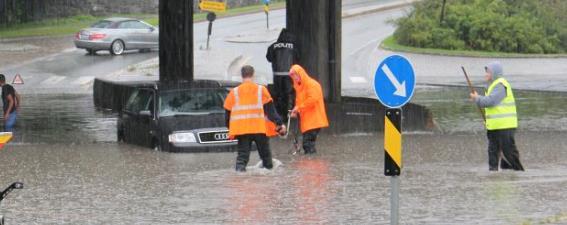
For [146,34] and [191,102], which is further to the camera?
[146,34]

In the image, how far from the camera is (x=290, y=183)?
15.7 m

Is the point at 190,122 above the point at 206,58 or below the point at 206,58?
above

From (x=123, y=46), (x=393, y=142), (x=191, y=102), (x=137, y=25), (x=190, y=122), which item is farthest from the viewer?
(x=137, y=25)

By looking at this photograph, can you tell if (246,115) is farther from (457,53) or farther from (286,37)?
(457,53)

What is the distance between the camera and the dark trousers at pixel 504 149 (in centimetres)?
1648

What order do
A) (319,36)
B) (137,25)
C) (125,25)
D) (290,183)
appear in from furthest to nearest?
(137,25) → (125,25) → (319,36) → (290,183)

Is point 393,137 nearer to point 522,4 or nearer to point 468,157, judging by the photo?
point 468,157

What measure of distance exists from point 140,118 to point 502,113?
7.21 metres

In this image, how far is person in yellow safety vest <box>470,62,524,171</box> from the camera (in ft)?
53.6

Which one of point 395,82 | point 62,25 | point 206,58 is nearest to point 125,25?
point 206,58

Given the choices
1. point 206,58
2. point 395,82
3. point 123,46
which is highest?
point 395,82

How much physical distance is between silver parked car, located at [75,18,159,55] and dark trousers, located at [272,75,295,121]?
25510mm

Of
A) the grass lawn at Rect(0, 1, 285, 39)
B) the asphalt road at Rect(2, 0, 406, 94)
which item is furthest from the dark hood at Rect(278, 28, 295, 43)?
the grass lawn at Rect(0, 1, 285, 39)

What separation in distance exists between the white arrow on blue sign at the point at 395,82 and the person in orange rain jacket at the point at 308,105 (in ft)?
24.6
